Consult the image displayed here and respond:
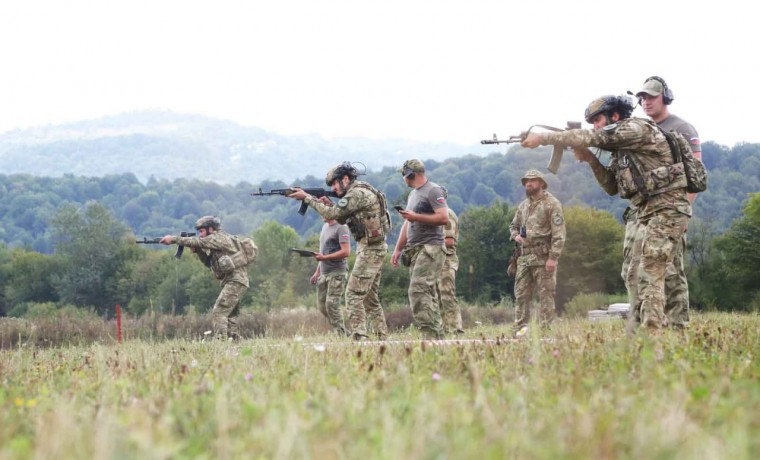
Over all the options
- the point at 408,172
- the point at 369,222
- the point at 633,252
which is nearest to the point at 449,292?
the point at 369,222

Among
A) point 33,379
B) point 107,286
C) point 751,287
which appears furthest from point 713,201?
point 33,379

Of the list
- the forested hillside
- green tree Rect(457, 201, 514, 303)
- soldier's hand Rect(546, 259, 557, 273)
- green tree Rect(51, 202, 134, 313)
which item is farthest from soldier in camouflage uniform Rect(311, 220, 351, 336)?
the forested hillside

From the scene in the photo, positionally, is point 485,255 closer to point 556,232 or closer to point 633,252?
point 556,232

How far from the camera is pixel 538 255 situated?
45.3 ft

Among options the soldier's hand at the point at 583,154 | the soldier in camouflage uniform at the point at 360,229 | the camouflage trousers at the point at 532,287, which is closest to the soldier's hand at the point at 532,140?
the soldier's hand at the point at 583,154

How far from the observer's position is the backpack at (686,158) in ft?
29.3

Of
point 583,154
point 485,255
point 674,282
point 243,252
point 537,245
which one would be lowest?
point 485,255

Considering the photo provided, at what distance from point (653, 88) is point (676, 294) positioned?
7.12 ft

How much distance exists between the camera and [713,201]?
122m

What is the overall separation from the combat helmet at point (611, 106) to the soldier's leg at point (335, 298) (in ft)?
21.2

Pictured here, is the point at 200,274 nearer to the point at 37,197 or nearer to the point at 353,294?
the point at 353,294

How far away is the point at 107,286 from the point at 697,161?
7750cm

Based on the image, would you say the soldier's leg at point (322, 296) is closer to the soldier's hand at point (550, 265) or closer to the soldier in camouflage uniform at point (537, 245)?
the soldier in camouflage uniform at point (537, 245)

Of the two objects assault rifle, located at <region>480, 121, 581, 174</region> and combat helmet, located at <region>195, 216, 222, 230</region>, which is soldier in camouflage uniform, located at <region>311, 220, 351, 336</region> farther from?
assault rifle, located at <region>480, 121, 581, 174</region>
